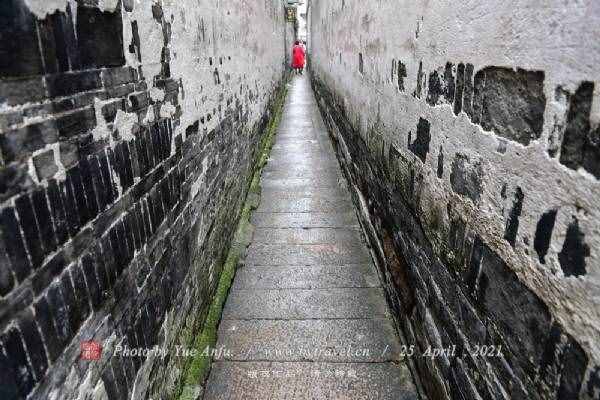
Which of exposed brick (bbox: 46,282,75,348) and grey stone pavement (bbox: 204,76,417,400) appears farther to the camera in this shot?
grey stone pavement (bbox: 204,76,417,400)

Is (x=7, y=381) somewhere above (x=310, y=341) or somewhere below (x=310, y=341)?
above

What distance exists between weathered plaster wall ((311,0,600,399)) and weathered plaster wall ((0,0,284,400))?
1.33 m

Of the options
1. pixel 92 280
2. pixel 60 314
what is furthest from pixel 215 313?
pixel 60 314

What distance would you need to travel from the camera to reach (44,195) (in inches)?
41.6

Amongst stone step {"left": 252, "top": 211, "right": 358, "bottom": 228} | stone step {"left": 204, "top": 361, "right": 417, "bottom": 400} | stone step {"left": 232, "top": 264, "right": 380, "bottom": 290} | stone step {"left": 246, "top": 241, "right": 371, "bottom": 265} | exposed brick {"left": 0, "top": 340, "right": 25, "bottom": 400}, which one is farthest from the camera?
stone step {"left": 252, "top": 211, "right": 358, "bottom": 228}

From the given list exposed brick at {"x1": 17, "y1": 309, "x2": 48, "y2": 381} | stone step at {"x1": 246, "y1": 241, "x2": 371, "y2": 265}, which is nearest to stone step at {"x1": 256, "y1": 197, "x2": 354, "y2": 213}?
stone step at {"x1": 246, "y1": 241, "x2": 371, "y2": 265}

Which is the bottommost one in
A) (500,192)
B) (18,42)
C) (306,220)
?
(306,220)

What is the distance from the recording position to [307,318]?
2.88m

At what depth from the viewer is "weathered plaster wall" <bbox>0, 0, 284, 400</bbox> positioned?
96 centimetres

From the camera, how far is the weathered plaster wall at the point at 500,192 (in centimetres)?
93

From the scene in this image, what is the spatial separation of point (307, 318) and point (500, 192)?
1.90 meters

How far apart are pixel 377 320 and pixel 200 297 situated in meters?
1.27

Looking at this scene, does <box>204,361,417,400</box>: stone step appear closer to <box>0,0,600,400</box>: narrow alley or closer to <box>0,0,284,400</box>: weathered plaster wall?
<box>0,0,600,400</box>: narrow alley

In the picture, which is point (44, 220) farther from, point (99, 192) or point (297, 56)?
point (297, 56)
